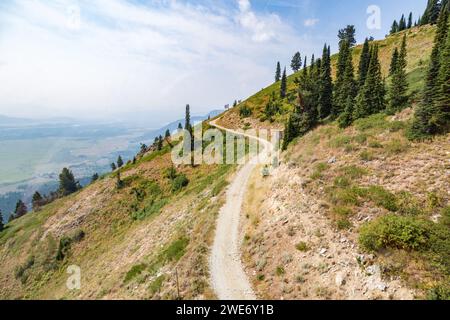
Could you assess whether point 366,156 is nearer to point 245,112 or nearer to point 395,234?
point 395,234

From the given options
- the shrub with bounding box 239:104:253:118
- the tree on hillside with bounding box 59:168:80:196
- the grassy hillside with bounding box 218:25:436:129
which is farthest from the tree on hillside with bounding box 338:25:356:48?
the tree on hillside with bounding box 59:168:80:196

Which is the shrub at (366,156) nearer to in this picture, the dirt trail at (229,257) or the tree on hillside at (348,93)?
the tree on hillside at (348,93)

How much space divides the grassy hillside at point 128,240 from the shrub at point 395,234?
33.4 ft

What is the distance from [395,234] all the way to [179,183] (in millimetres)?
41926

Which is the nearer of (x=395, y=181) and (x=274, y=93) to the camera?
(x=395, y=181)

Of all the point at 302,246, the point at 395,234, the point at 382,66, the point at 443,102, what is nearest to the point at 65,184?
the point at 302,246

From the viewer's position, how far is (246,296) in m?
15.2

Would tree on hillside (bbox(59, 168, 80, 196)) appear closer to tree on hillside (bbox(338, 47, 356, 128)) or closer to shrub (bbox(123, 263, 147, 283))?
shrub (bbox(123, 263, 147, 283))

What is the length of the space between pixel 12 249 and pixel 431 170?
78783 millimetres

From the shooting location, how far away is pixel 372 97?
34.0 meters
